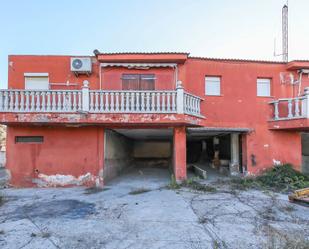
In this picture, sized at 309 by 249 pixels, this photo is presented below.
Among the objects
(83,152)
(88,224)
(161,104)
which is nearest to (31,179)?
(83,152)

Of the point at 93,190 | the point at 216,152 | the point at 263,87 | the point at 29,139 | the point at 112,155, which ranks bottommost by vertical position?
the point at 93,190

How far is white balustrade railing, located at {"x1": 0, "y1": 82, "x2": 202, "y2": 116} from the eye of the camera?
349 inches

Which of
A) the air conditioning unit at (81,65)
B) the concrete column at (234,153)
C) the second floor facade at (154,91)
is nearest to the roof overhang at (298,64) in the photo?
the second floor facade at (154,91)

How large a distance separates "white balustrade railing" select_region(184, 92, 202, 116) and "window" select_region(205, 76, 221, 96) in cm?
115

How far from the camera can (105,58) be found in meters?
10.3

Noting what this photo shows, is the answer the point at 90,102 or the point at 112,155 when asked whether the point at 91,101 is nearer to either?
the point at 90,102

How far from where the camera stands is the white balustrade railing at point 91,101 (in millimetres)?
8875

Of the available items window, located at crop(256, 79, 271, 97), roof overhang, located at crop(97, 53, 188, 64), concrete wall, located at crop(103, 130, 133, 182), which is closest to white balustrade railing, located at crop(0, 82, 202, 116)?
roof overhang, located at crop(97, 53, 188, 64)

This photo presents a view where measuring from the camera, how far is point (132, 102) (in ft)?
29.9

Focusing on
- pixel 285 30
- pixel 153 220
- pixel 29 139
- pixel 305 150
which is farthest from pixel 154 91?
pixel 285 30

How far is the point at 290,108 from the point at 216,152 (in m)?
6.37

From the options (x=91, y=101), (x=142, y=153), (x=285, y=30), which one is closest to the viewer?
(x=91, y=101)

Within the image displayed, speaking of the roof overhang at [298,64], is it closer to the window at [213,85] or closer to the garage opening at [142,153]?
the window at [213,85]

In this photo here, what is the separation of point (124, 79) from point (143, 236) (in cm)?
801
